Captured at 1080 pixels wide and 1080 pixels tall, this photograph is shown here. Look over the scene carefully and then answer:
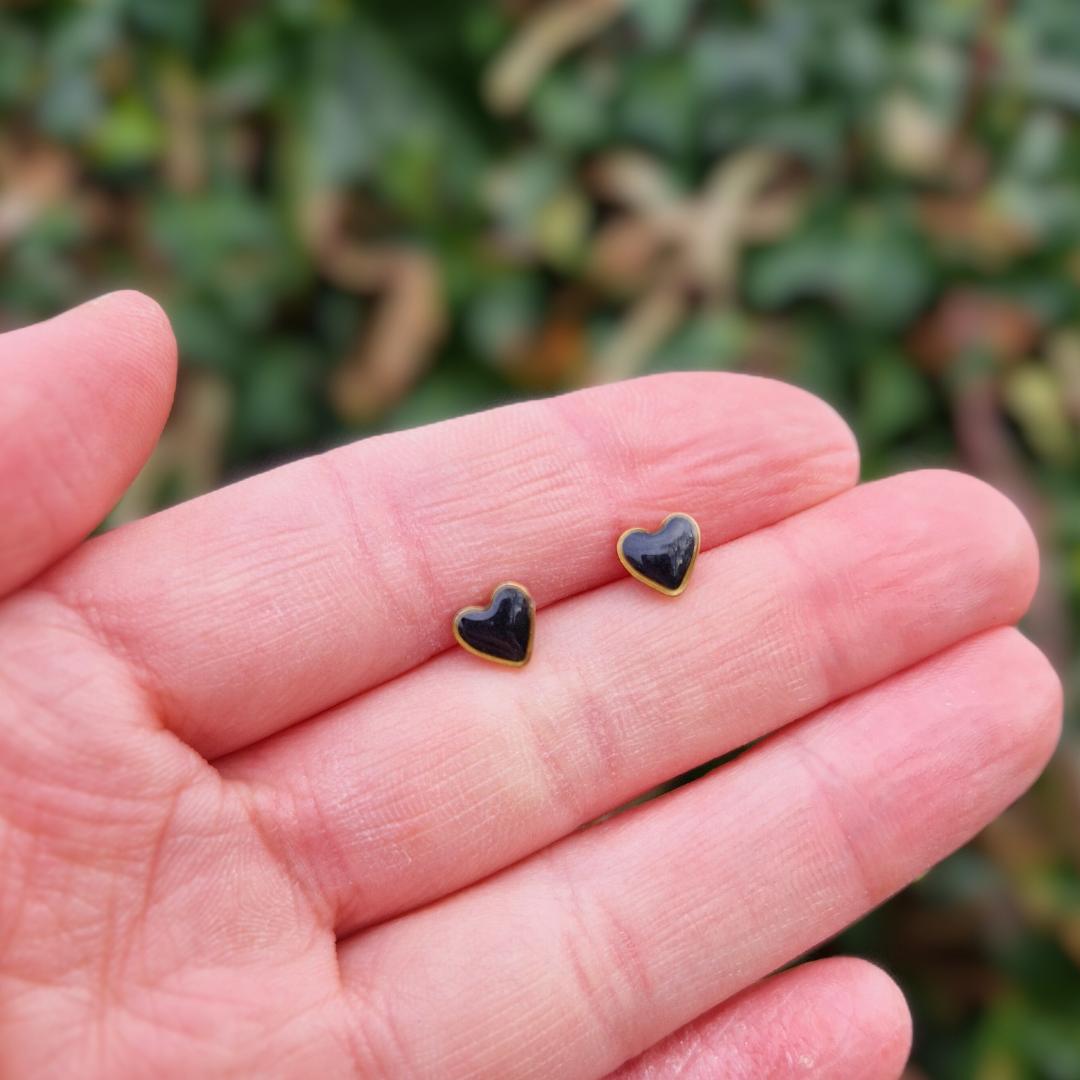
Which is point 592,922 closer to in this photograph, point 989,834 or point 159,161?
point 989,834

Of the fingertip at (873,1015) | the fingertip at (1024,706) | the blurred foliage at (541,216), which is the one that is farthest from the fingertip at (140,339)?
the fingertip at (1024,706)

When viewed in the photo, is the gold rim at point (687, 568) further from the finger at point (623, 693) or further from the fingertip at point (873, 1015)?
the fingertip at point (873, 1015)

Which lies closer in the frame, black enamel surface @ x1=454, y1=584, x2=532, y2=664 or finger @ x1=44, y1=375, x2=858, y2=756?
finger @ x1=44, y1=375, x2=858, y2=756

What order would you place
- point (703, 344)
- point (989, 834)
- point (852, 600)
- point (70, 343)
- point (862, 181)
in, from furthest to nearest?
1. point (862, 181)
2. point (703, 344)
3. point (989, 834)
4. point (852, 600)
5. point (70, 343)

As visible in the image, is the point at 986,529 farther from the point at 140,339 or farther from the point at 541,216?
the point at 140,339

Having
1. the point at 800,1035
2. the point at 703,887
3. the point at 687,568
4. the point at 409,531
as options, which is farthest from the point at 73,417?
the point at 800,1035

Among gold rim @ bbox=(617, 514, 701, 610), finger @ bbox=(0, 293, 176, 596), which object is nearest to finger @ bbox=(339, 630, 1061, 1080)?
gold rim @ bbox=(617, 514, 701, 610)

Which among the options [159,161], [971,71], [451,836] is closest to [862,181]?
[971,71]

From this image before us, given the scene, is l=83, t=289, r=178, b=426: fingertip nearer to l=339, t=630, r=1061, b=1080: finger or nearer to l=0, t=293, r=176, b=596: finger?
l=0, t=293, r=176, b=596: finger
